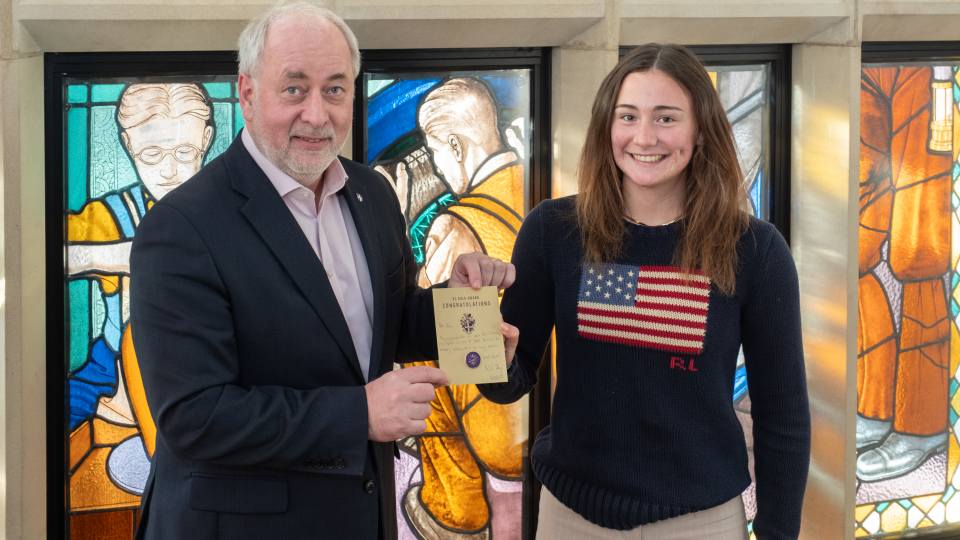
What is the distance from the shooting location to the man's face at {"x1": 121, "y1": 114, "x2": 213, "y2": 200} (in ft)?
9.22

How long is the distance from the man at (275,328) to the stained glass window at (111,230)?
3.41 ft

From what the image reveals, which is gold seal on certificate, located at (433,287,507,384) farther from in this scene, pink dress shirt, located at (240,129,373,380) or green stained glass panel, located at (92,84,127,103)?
green stained glass panel, located at (92,84,127,103)

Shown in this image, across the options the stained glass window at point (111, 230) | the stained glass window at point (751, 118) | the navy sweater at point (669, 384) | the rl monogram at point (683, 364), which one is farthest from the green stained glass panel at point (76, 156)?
the stained glass window at point (751, 118)

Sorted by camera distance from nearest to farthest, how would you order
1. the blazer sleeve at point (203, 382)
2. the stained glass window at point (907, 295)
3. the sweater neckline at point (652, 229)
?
1. the blazer sleeve at point (203, 382)
2. the sweater neckline at point (652, 229)
3. the stained glass window at point (907, 295)

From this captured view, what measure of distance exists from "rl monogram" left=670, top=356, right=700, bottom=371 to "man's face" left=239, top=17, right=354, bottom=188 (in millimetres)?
730

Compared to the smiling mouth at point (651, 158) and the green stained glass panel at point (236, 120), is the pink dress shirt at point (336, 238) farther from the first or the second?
the green stained glass panel at point (236, 120)

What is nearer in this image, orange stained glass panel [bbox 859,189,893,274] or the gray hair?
the gray hair

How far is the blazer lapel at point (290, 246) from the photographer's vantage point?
5.74ft

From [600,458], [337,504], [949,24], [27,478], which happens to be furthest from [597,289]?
[949,24]

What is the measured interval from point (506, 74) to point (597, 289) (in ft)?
3.97

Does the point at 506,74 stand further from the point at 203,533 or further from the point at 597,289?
the point at 203,533

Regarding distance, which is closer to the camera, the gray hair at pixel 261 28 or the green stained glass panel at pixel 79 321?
the gray hair at pixel 261 28

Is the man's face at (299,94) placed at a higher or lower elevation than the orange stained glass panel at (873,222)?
higher

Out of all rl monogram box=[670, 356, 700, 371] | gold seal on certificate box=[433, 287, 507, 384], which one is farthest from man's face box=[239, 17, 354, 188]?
rl monogram box=[670, 356, 700, 371]
